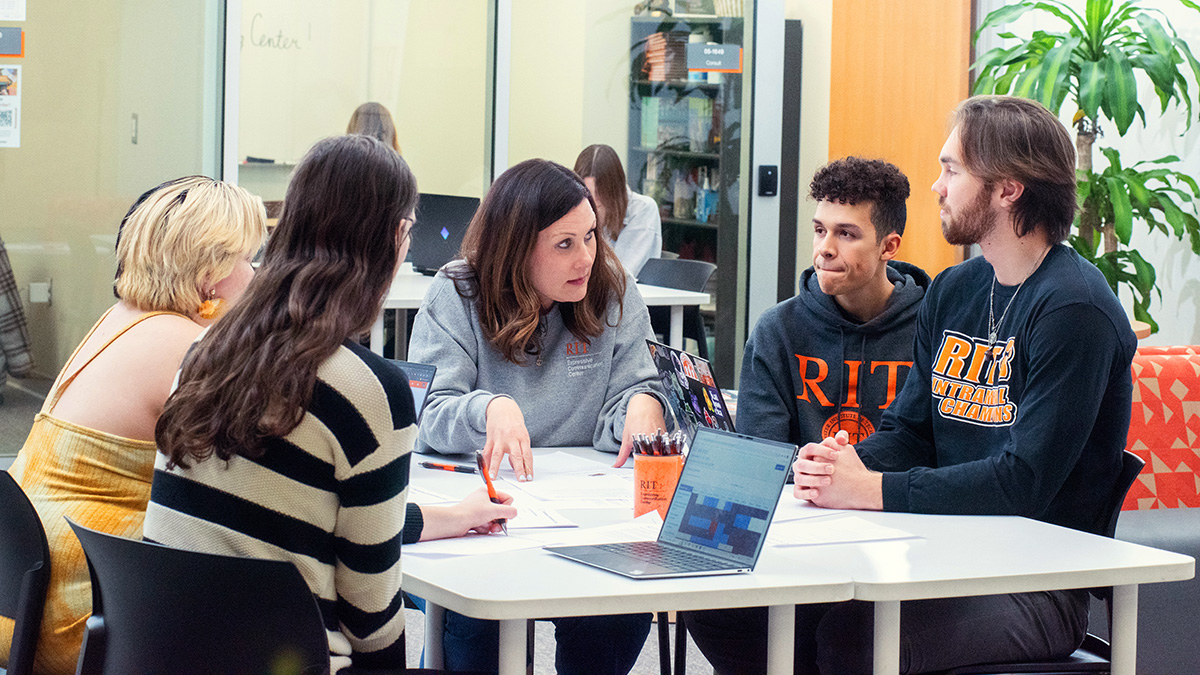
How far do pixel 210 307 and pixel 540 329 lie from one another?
0.67 meters

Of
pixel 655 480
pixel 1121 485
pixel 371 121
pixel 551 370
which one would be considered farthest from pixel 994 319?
pixel 371 121

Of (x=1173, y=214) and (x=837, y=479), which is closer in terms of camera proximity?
(x=837, y=479)

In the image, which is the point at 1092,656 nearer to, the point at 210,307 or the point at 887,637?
the point at 887,637

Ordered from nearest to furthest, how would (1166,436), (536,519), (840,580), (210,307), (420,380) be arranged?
1. (840,580)
2. (536,519)
3. (210,307)
4. (420,380)
5. (1166,436)

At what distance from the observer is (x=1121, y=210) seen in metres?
4.39

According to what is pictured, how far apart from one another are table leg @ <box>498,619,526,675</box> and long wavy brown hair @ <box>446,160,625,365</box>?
3.28 feet

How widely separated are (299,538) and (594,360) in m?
1.14

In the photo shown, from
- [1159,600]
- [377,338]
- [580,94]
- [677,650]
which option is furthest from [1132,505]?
[580,94]

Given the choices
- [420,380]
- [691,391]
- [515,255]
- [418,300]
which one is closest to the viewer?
[691,391]

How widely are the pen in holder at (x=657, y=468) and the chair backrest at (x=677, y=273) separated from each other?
308 centimetres

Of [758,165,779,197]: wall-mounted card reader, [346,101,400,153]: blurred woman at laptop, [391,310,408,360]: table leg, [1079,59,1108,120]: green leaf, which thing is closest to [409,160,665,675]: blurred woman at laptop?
[391,310,408,360]: table leg

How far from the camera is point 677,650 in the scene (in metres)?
2.29

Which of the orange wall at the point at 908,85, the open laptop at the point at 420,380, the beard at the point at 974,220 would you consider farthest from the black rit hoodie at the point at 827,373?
the orange wall at the point at 908,85

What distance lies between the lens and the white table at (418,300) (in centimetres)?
431
